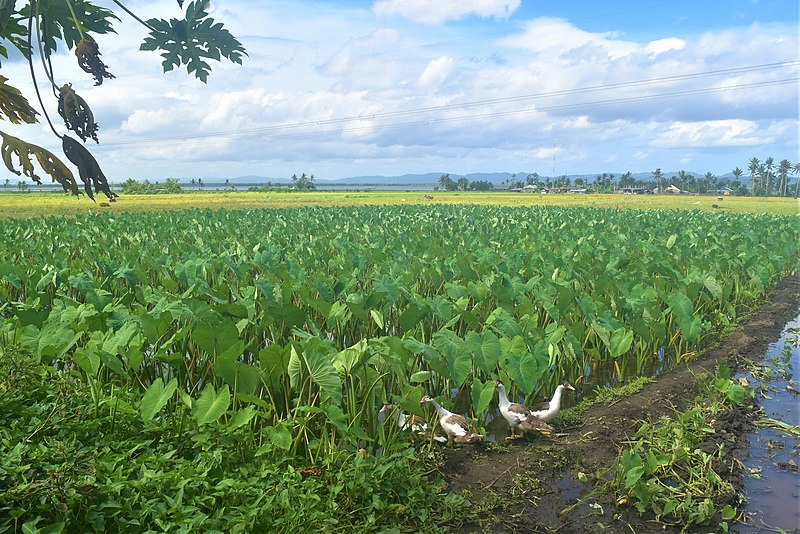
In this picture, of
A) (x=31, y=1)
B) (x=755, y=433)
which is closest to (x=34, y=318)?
(x=31, y=1)

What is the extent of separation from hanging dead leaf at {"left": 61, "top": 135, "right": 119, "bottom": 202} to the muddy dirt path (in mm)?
2338

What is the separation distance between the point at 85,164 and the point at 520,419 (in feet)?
10.5

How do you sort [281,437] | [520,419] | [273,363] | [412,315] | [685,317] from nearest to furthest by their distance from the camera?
[281,437]
[273,363]
[520,419]
[412,315]
[685,317]

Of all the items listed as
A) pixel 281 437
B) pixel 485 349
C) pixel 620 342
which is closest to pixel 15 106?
pixel 281 437

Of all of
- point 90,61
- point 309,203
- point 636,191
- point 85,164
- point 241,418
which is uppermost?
point 90,61

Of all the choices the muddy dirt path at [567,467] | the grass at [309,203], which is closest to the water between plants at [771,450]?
the muddy dirt path at [567,467]

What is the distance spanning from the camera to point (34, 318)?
168 inches

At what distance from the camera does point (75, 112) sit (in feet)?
5.22

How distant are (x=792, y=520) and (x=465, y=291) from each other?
3.35m

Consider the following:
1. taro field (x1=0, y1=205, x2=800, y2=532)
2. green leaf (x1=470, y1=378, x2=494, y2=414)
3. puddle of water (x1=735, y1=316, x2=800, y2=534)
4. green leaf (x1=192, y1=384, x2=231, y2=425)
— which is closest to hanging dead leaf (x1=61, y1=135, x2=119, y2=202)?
taro field (x1=0, y1=205, x2=800, y2=532)

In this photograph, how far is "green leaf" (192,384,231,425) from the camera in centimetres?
308

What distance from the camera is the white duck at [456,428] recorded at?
3.81 meters

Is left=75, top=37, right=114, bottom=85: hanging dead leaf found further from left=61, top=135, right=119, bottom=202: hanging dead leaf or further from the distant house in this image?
the distant house

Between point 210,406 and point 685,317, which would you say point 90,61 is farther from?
point 685,317
